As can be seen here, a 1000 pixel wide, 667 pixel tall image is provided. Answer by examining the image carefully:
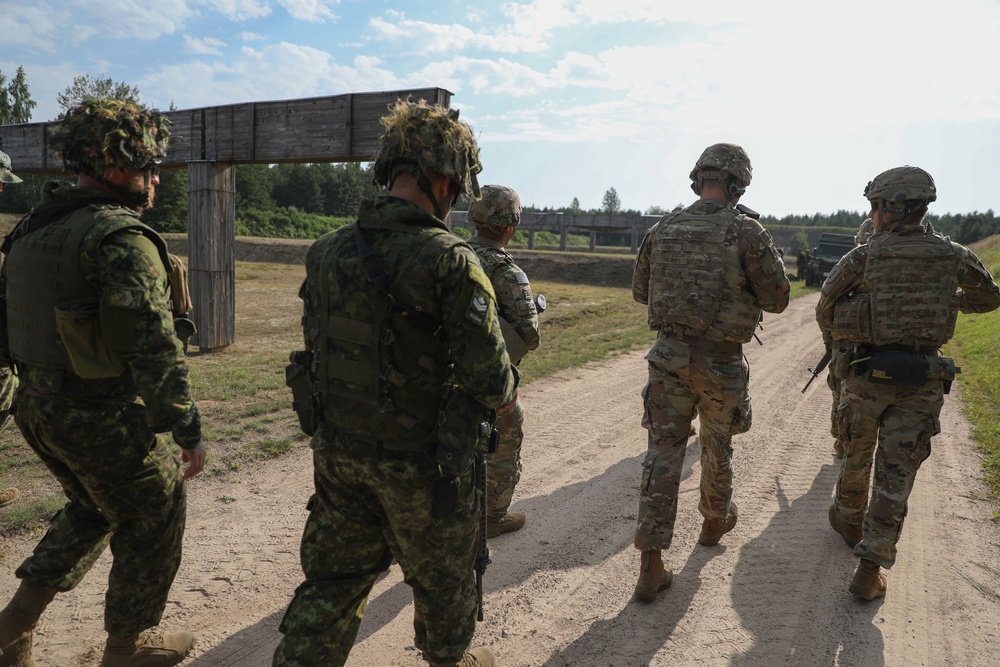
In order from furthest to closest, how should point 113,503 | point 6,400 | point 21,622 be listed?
point 6,400 → point 21,622 → point 113,503

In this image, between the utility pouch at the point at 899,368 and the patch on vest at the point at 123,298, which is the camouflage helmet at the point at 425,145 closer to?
the patch on vest at the point at 123,298

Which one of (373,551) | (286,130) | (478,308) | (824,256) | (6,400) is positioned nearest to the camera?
(478,308)

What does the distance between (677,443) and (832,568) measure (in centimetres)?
134

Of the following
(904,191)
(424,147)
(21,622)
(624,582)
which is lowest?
(624,582)

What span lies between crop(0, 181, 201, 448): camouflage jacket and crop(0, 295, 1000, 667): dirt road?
131cm

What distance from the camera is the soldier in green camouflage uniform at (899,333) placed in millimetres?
3863

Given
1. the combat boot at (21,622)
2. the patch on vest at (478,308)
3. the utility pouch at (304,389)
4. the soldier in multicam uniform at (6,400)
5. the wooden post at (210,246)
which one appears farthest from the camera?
the wooden post at (210,246)

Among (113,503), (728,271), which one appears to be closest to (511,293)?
(728,271)

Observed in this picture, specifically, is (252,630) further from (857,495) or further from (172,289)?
(857,495)

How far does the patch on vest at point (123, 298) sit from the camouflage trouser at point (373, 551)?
85 cm

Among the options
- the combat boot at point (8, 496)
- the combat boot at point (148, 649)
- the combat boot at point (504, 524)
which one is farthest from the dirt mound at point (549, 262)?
the combat boot at point (148, 649)

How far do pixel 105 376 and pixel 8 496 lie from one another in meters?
2.70

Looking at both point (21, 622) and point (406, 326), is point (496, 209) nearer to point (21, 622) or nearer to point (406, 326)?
point (406, 326)

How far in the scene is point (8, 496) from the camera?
4.53 metres
